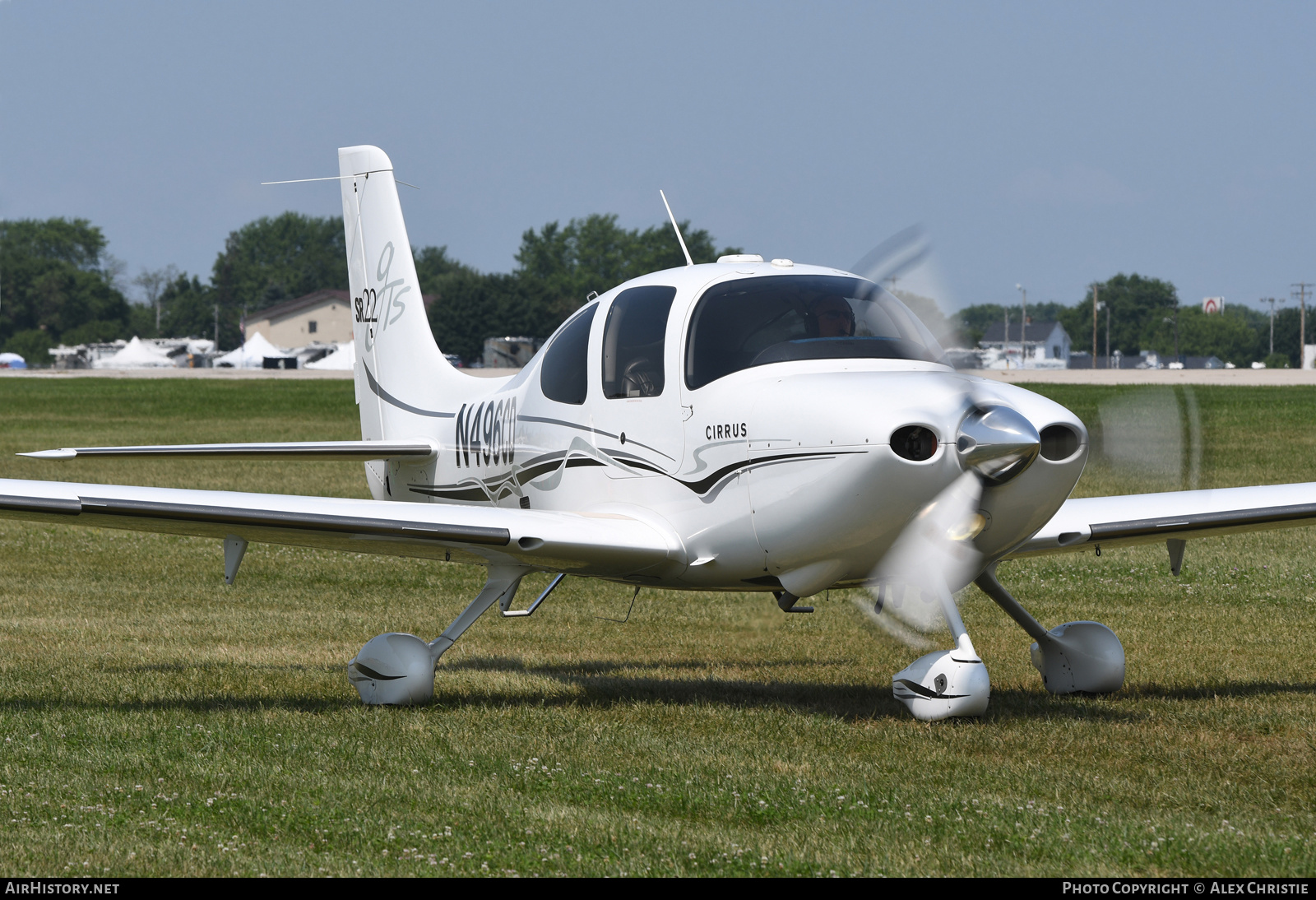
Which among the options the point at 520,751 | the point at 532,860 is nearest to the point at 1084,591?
the point at 520,751

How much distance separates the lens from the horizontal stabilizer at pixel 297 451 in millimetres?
10031

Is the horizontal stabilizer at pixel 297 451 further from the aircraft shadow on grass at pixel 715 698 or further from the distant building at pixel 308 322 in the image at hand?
the distant building at pixel 308 322

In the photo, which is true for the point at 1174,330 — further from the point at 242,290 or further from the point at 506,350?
the point at 242,290

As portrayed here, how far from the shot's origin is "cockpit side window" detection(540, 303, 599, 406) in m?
8.79

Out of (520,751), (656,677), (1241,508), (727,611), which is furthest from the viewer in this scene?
(727,611)

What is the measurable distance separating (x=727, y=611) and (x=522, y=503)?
177 inches

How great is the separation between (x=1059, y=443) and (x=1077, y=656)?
2.40m

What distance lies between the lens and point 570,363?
29.3 feet

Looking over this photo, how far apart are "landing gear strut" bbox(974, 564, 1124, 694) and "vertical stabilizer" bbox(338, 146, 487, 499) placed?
4.83m

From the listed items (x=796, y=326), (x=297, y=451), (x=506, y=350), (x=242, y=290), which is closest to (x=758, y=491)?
(x=796, y=326)

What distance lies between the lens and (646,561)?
807 cm

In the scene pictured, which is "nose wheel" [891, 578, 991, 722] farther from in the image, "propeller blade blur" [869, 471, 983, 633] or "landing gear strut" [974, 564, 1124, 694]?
"landing gear strut" [974, 564, 1124, 694]

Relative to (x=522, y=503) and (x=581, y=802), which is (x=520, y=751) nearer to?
(x=581, y=802)

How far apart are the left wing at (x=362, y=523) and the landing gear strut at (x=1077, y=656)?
2205 mm
